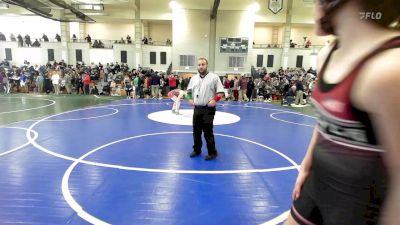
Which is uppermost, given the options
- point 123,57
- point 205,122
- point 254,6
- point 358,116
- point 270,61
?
point 254,6

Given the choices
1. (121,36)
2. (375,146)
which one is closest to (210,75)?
(375,146)

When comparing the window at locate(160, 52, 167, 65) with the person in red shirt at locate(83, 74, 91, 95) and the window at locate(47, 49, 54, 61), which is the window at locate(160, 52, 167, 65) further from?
the window at locate(47, 49, 54, 61)

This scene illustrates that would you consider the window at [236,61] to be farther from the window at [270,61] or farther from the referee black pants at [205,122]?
the referee black pants at [205,122]

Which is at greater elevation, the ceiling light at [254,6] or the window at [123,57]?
the ceiling light at [254,6]

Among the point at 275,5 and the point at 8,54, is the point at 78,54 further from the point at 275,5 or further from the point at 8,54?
the point at 275,5

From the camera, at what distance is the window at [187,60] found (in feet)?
80.8

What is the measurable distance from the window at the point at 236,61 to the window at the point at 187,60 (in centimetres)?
317

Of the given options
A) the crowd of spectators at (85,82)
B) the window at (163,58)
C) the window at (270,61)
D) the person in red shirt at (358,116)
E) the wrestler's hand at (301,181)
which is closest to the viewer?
the person in red shirt at (358,116)

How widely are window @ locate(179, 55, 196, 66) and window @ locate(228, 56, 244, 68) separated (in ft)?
10.4

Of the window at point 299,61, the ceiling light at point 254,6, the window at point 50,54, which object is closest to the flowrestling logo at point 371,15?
the ceiling light at point 254,6

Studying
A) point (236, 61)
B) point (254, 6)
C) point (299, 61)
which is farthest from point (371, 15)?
point (299, 61)

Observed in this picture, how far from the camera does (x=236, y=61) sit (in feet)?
80.5

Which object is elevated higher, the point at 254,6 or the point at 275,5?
the point at 254,6

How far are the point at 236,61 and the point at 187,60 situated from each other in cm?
428
